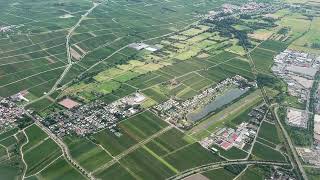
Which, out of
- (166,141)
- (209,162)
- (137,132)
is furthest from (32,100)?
(209,162)

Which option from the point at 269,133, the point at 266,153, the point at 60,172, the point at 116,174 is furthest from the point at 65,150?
the point at 269,133

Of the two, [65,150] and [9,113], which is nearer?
[65,150]

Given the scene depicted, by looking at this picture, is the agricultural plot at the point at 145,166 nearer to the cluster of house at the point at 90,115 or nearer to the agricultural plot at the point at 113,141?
the agricultural plot at the point at 113,141

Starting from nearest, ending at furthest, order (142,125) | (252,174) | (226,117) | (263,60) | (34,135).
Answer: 1. (252,174)
2. (34,135)
3. (142,125)
4. (226,117)
5. (263,60)

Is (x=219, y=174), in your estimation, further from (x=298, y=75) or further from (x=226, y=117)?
(x=298, y=75)

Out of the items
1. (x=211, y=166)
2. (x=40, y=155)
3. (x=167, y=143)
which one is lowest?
(x=40, y=155)

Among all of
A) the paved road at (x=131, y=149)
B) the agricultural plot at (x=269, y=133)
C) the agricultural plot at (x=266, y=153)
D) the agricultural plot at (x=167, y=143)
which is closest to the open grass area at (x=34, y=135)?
the paved road at (x=131, y=149)
